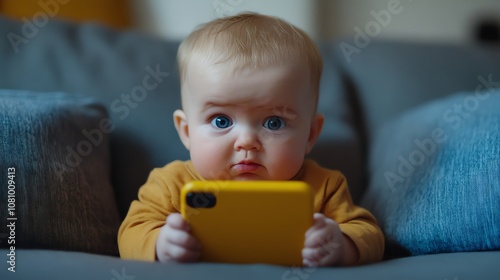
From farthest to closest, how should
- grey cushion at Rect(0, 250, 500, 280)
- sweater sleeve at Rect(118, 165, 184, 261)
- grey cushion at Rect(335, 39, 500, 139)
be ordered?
grey cushion at Rect(335, 39, 500, 139)
sweater sleeve at Rect(118, 165, 184, 261)
grey cushion at Rect(0, 250, 500, 280)

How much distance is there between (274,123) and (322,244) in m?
0.21

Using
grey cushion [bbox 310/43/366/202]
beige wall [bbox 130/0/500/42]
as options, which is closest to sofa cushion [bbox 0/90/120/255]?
grey cushion [bbox 310/43/366/202]

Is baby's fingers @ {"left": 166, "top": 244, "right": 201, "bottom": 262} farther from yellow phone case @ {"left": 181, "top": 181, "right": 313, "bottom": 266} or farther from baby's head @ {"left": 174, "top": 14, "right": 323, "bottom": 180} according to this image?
baby's head @ {"left": 174, "top": 14, "right": 323, "bottom": 180}

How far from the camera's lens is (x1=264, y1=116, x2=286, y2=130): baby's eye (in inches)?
35.6

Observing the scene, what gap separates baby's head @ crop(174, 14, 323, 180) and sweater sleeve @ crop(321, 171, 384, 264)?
0.09 meters

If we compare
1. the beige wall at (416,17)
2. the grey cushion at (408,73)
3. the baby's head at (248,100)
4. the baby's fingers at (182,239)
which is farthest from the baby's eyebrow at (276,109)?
the beige wall at (416,17)

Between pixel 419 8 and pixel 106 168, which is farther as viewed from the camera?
pixel 419 8

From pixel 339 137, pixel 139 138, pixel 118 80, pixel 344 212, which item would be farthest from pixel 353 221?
pixel 118 80

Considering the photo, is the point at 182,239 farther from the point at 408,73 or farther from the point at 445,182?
the point at 408,73

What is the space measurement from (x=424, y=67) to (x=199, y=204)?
2.92ft

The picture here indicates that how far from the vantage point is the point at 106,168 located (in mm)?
1076

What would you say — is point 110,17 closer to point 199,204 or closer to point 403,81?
point 403,81

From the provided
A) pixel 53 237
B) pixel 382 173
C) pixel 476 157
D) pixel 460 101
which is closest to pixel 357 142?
pixel 382 173

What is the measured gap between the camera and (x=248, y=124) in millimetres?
893
